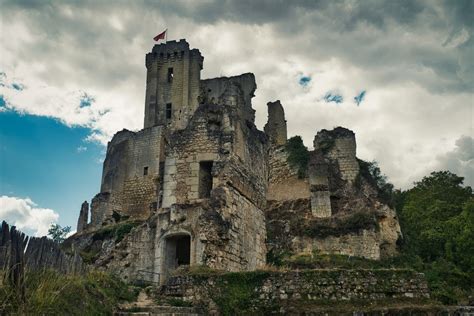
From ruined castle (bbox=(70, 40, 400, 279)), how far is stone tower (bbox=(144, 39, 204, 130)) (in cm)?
14

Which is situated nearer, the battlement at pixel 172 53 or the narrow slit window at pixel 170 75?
the battlement at pixel 172 53

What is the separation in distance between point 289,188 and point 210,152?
1443 centimetres

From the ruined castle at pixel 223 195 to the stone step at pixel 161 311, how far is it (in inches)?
112

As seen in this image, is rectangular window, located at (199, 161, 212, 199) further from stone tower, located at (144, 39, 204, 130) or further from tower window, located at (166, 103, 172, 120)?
tower window, located at (166, 103, 172, 120)

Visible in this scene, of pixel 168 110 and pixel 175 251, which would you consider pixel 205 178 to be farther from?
pixel 168 110

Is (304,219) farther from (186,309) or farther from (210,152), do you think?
(186,309)

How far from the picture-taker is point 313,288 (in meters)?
10.4

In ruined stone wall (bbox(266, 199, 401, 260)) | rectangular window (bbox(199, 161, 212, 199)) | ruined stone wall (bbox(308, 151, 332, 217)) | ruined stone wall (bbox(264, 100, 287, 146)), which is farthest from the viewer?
ruined stone wall (bbox(264, 100, 287, 146))

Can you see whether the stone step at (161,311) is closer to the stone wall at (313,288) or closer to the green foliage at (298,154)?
the stone wall at (313,288)

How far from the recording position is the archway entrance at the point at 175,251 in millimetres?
15492

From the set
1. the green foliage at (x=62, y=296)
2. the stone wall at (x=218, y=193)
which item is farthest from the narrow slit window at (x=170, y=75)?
the green foliage at (x=62, y=296)

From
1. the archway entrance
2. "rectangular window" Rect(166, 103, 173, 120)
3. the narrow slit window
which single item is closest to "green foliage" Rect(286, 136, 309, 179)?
the archway entrance

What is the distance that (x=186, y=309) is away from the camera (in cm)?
1043

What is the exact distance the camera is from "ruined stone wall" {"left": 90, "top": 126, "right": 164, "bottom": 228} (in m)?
36.8
